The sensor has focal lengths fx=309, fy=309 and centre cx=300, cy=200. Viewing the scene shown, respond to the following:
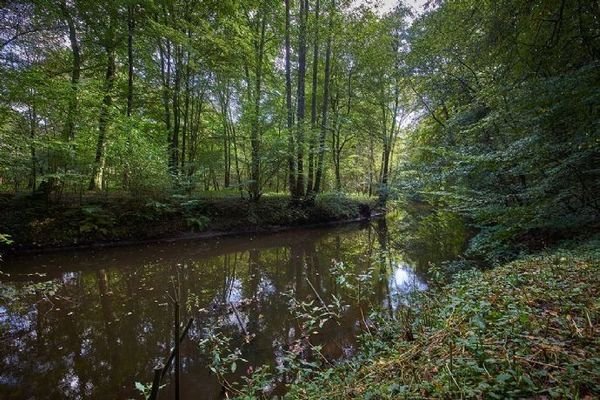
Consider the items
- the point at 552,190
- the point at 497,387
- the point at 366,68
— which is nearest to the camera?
the point at 497,387

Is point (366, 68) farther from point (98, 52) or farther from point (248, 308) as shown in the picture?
point (248, 308)

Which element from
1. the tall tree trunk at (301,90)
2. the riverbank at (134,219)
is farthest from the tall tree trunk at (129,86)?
the tall tree trunk at (301,90)

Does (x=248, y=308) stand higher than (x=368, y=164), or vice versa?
(x=368, y=164)

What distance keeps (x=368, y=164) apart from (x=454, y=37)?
20.9 m

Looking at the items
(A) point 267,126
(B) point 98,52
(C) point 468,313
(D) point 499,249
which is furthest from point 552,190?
(B) point 98,52

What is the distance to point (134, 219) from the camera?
33.1 feet

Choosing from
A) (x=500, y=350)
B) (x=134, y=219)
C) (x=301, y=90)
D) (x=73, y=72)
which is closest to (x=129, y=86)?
(x=73, y=72)

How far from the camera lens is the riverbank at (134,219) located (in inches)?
334

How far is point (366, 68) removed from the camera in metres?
16.8

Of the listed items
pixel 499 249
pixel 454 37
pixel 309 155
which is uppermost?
pixel 454 37

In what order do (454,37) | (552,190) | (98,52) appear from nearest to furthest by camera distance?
(552,190) < (454,37) < (98,52)

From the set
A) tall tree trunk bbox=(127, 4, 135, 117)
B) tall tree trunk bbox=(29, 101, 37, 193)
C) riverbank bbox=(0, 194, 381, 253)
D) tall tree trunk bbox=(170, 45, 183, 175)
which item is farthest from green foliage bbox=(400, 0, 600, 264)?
tall tree trunk bbox=(127, 4, 135, 117)

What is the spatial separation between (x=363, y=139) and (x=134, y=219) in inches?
586

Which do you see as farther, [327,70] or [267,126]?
[327,70]
